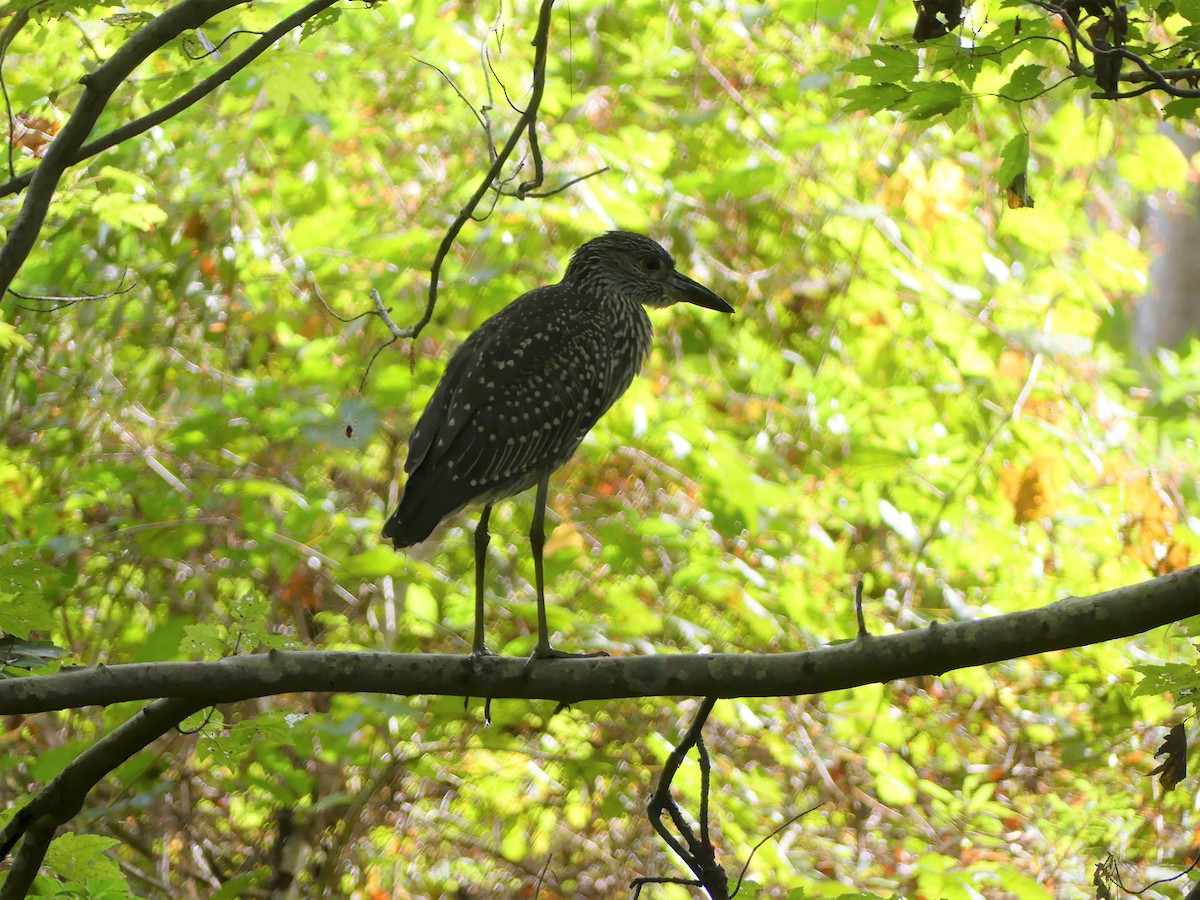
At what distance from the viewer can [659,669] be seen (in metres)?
2.07

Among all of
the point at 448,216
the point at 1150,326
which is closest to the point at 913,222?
the point at 448,216

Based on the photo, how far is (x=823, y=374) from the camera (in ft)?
15.3

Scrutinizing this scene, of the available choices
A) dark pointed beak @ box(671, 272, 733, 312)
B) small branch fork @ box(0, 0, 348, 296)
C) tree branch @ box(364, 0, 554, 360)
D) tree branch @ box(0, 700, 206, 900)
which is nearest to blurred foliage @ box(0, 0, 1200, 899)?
dark pointed beak @ box(671, 272, 733, 312)

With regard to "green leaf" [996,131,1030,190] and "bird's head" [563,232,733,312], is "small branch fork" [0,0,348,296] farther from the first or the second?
"bird's head" [563,232,733,312]

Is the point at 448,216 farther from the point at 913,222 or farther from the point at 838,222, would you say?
the point at 913,222

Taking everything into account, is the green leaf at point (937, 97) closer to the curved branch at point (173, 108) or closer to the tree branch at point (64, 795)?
the curved branch at point (173, 108)

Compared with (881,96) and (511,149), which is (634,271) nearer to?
(511,149)

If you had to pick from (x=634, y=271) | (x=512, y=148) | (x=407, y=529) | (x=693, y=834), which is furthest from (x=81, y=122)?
(x=634, y=271)

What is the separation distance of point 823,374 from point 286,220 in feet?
7.29

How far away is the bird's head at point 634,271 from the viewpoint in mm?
3830

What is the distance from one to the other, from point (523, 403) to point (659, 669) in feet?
4.24

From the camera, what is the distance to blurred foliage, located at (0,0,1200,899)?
13.8ft

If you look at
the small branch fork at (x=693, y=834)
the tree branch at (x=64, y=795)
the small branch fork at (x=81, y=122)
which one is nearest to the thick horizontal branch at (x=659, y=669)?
the small branch fork at (x=693, y=834)

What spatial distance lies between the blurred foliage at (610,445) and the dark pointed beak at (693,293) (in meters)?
0.44
